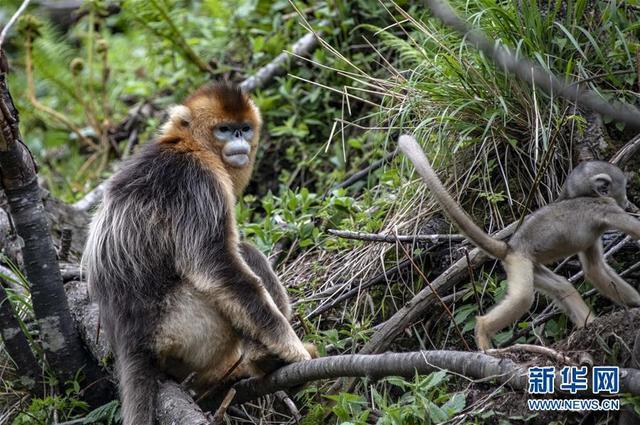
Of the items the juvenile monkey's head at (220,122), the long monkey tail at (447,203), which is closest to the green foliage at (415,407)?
the long monkey tail at (447,203)

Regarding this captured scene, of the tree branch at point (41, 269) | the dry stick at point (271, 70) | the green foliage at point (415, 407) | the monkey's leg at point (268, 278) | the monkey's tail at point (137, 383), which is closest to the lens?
the green foliage at point (415, 407)

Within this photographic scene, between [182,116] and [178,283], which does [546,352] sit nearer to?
[178,283]

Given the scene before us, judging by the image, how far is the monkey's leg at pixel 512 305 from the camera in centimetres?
323

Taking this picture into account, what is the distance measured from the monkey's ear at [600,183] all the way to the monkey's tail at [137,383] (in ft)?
6.11

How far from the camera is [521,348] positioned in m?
2.95

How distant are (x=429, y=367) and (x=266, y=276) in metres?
1.26

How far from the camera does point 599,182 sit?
10.9 ft

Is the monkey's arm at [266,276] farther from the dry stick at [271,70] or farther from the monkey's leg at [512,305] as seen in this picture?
the dry stick at [271,70]

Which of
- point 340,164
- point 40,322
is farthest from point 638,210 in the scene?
point 40,322

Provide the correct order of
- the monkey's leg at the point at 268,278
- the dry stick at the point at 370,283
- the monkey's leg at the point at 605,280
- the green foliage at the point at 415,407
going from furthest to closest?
the dry stick at the point at 370,283 → the monkey's leg at the point at 268,278 → the monkey's leg at the point at 605,280 → the green foliage at the point at 415,407

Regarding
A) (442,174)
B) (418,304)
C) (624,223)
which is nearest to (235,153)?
(442,174)

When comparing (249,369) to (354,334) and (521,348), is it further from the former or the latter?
(521,348)

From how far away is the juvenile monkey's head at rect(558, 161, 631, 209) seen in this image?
3320mm

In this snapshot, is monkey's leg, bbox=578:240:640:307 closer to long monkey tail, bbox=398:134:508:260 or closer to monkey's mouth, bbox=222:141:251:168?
long monkey tail, bbox=398:134:508:260
